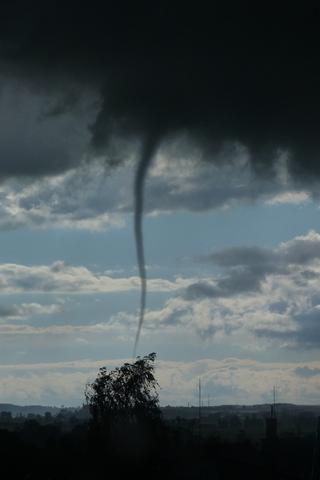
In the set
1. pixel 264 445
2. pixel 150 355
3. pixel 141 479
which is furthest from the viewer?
pixel 264 445

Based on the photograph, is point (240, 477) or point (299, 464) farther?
point (299, 464)

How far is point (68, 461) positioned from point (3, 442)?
2027 centimetres

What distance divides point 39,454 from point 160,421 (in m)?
14.2

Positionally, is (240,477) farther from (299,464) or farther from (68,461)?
(299,464)

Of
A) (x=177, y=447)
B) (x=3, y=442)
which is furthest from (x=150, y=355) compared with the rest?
(x=3, y=442)

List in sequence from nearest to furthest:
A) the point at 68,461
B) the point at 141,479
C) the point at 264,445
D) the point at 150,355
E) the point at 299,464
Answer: the point at 141,479 < the point at 68,461 < the point at 150,355 < the point at 299,464 < the point at 264,445

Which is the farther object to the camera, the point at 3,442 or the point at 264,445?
the point at 264,445

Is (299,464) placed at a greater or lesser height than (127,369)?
lesser

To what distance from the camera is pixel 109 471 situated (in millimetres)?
84000

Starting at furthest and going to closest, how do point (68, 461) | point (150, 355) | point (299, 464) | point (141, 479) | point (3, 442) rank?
point (299, 464), point (3, 442), point (150, 355), point (68, 461), point (141, 479)

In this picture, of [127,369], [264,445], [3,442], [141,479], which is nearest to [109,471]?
[141,479]

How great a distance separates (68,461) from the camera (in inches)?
3602

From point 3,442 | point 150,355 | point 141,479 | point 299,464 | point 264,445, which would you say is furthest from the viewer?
point 264,445

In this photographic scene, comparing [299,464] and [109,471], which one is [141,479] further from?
[299,464]
